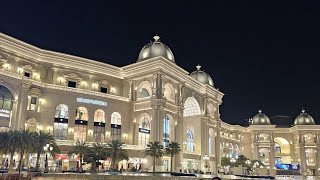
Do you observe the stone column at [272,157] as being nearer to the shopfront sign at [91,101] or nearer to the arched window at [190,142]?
the arched window at [190,142]

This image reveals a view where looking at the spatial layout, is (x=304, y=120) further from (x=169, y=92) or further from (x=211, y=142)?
(x=169, y=92)

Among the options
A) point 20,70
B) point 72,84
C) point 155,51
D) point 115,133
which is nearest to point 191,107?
point 155,51

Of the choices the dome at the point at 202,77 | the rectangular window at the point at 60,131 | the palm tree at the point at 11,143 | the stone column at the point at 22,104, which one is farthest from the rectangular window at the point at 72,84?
the dome at the point at 202,77

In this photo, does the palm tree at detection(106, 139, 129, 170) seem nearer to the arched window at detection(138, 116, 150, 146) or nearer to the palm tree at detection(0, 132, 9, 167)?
the arched window at detection(138, 116, 150, 146)

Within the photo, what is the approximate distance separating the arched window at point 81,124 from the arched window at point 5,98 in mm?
12056

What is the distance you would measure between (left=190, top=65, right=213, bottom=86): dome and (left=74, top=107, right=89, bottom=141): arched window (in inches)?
1442

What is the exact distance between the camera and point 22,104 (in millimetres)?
51469

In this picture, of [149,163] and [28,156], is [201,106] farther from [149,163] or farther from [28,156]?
[28,156]

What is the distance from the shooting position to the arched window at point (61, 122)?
56.7m

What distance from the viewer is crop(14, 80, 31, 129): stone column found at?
50709 mm

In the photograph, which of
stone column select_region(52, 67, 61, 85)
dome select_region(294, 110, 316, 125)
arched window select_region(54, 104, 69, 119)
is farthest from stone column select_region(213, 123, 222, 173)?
stone column select_region(52, 67, 61, 85)

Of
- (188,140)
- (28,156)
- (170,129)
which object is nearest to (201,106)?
(188,140)

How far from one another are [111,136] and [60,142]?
1099 cm

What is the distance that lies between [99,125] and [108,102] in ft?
15.7
